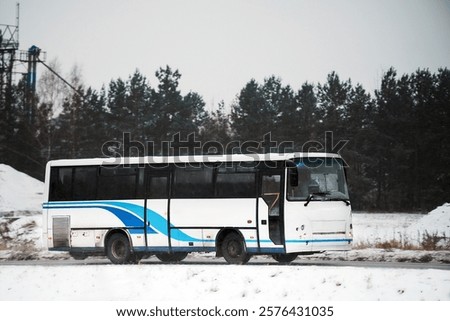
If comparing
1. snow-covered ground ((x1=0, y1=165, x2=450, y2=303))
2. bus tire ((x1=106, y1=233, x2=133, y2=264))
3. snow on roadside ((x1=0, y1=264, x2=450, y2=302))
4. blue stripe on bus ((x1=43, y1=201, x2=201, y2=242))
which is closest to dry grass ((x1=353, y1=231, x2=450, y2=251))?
snow-covered ground ((x1=0, y1=165, x2=450, y2=303))

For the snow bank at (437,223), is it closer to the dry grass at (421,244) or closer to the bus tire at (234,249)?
the dry grass at (421,244)

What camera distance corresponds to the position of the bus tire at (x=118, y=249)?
78.2ft

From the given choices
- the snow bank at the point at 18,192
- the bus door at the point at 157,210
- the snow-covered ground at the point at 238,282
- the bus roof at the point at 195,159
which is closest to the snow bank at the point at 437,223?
the snow-covered ground at the point at 238,282

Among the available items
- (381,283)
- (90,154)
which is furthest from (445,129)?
(381,283)

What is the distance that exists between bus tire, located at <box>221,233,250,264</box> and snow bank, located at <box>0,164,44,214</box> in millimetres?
28080

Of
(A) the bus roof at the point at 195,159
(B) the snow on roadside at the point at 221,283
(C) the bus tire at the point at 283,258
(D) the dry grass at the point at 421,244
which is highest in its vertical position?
(A) the bus roof at the point at 195,159

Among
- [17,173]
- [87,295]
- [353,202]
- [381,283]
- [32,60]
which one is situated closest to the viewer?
[381,283]

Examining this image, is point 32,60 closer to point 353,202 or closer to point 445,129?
point 353,202

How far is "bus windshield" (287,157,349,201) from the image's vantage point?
21.0 metres

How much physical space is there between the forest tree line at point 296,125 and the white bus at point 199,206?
3575 centimetres

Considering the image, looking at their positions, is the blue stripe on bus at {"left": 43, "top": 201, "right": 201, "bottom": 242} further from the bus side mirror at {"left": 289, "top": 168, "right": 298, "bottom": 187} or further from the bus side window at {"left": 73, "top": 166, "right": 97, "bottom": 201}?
the bus side mirror at {"left": 289, "top": 168, "right": 298, "bottom": 187}

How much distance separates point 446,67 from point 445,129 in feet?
14.6

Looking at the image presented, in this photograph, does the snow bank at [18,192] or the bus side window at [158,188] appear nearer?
the bus side window at [158,188]

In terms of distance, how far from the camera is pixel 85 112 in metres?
63.2
